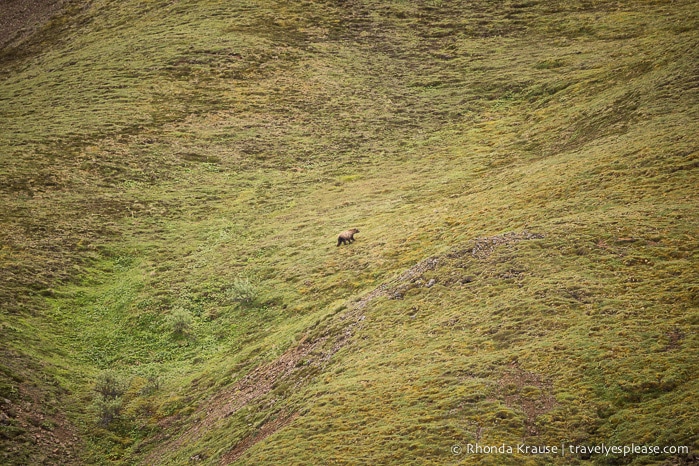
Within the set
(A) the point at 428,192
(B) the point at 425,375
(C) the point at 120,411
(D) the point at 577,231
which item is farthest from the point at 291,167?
(B) the point at 425,375

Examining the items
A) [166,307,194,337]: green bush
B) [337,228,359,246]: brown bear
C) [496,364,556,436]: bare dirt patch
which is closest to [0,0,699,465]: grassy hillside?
[496,364,556,436]: bare dirt patch

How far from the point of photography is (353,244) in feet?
95.3

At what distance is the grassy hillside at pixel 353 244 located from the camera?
13844mm

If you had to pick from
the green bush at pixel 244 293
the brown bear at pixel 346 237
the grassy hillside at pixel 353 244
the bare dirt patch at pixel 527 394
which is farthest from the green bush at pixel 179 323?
the bare dirt patch at pixel 527 394

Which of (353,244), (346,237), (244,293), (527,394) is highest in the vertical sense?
(527,394)

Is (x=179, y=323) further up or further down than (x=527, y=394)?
further down

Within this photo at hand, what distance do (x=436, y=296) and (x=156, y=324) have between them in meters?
15.5

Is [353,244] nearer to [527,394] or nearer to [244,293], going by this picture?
[244,293]

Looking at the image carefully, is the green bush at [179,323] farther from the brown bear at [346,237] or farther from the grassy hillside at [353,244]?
the brown bear at [346,237]

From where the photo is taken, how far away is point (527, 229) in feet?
68.2

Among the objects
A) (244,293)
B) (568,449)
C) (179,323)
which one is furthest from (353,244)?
(568,449)

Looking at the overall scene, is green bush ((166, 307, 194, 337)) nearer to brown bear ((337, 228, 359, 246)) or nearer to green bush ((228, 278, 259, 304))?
green bush ((228, 278, 259, 304))

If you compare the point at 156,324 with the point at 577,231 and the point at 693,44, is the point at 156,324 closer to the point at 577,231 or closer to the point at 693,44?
the point at 577,231

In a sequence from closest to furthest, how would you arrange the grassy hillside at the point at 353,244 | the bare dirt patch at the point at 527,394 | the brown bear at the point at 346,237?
the bare dirt patch at the point at 527,394, the grassy hillside at the point at 353,244, the brown bear at the point at 346,237
